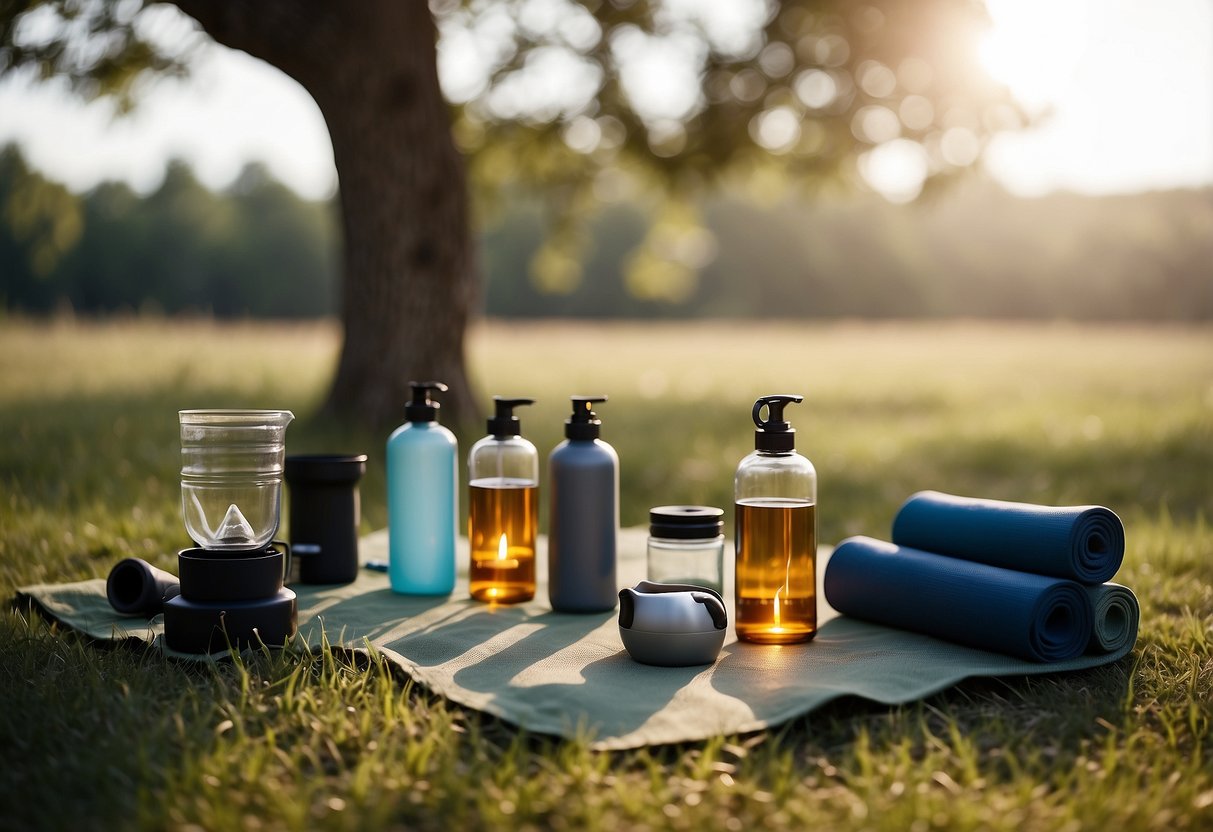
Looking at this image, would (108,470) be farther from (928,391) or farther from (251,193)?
(251,193)

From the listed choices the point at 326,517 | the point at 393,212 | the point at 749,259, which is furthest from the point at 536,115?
the point at 749,259

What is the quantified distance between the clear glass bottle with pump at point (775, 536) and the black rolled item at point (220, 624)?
1.17m

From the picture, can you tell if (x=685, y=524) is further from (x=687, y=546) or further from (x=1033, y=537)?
(x=1033, y=537)

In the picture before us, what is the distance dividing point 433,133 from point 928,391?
19.0ft

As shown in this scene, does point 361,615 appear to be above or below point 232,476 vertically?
below

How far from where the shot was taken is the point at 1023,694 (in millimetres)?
2500

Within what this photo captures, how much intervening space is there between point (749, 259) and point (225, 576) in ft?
160

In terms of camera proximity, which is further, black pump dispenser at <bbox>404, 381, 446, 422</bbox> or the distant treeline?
the distant treeline

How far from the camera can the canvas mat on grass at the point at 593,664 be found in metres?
2.24

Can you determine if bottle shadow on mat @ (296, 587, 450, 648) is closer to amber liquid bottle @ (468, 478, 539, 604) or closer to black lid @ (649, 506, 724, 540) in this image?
amber liquid bottle @ (468, 478, 539, 604)

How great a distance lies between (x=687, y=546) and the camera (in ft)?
9.22

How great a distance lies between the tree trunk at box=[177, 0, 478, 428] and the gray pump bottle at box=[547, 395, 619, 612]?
10.7 ft

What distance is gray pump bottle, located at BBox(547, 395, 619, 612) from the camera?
297 cm

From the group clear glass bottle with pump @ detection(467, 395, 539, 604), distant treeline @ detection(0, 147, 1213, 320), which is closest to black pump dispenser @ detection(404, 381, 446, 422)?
clear glass bottle with pump @ detection(467, 395, 539, 604)
